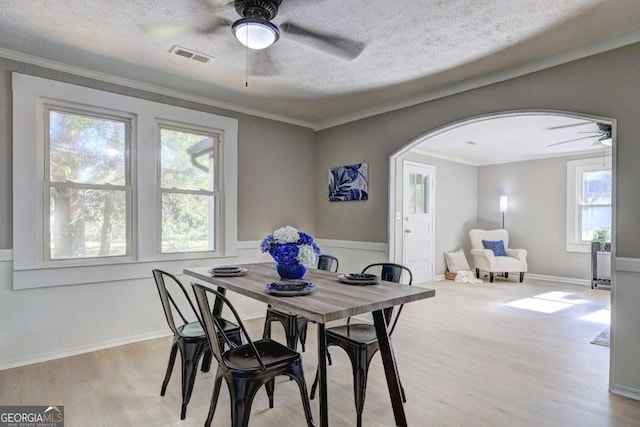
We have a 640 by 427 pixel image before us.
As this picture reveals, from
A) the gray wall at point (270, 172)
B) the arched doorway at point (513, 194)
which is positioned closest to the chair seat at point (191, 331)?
the gray wall at point (270, 172)

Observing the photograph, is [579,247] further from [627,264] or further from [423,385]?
[423,385]

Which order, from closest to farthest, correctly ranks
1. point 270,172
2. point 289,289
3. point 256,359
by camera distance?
point 256,359 → point 289,289 → point 270,172

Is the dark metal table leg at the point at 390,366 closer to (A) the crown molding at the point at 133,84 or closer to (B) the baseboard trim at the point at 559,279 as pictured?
(A) the crown molding at the point at 133,84

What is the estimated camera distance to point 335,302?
1803mm

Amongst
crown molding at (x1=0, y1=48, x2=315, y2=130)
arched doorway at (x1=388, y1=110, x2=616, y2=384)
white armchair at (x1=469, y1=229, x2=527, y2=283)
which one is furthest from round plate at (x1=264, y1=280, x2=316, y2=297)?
white armchair at (x1=469, y1=229, x2=527, y2=283)

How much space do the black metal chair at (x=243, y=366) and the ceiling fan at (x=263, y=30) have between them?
1.57m

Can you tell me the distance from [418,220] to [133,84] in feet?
16.1

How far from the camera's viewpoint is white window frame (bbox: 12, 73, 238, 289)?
2922 millimetres

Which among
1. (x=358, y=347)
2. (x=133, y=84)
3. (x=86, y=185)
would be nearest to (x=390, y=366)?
(x=358, y=347)

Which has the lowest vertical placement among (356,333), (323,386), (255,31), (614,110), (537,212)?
(323,386)

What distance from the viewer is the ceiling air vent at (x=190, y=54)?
110 inches

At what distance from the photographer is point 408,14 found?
→ 2.29 metres

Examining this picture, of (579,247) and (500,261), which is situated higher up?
(579,247)

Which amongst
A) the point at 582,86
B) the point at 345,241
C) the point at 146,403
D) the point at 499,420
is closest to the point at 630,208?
the point at 582,86
